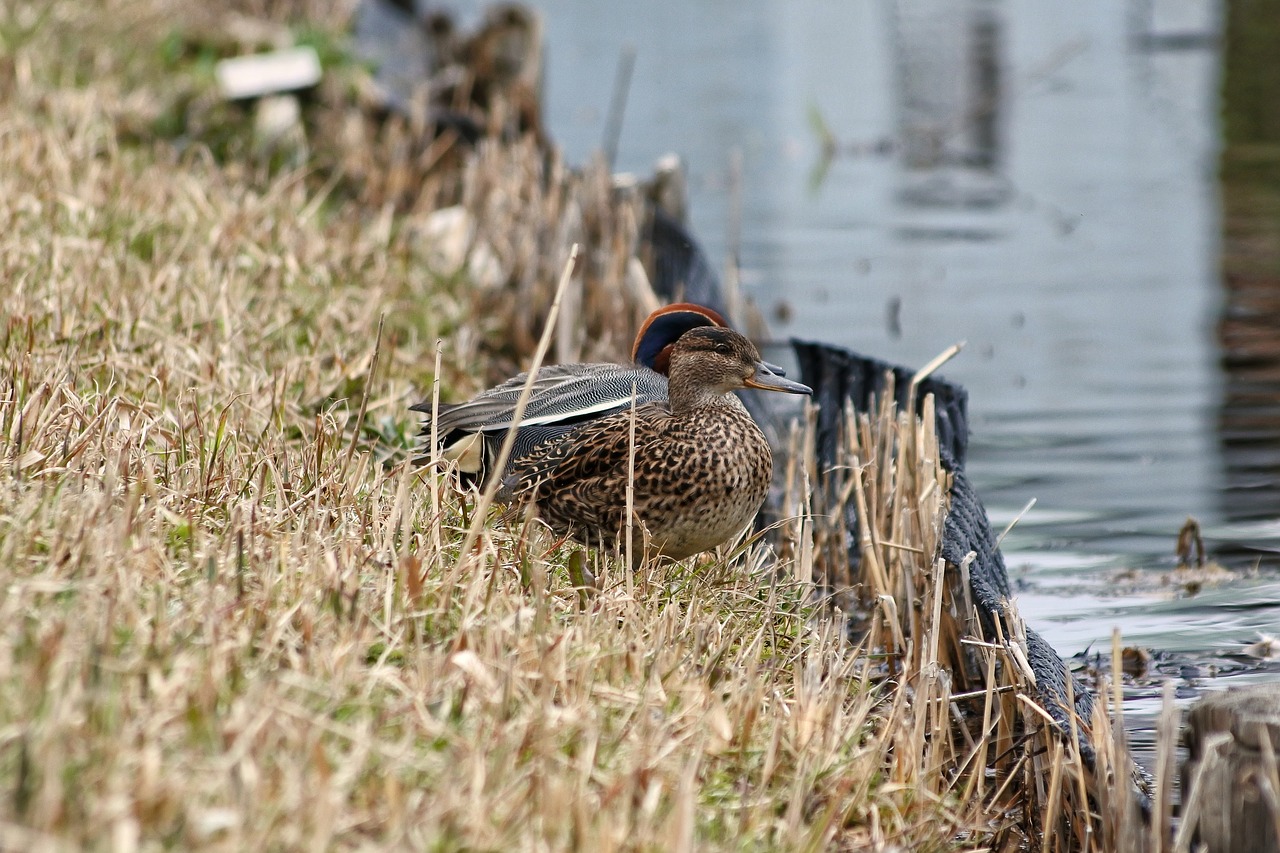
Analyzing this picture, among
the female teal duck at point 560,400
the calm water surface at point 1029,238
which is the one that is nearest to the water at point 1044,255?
the calm water surface at point 1029,238

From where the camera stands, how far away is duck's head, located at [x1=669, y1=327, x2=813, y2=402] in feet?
13.3

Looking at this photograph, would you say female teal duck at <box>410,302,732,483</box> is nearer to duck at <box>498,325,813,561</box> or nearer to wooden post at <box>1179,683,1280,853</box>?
duck at <box>498,325,813,561</box>

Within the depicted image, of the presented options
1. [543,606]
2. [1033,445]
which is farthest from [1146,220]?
[543,606]

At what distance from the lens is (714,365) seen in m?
4.06

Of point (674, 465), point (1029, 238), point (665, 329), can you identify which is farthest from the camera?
point (1029, 238)

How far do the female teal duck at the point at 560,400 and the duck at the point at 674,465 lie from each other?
0.06 m

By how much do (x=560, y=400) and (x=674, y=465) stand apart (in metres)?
0.51

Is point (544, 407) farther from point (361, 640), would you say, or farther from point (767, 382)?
point (361, 640)

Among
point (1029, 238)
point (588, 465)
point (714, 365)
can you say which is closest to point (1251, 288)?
point (1029, 238)

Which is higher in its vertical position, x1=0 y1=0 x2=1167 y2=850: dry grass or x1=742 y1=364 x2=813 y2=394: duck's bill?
x1=742 y1=364 x2=813 y2=394: duck's bill

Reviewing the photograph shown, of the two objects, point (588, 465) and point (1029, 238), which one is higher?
point (1029, 238)

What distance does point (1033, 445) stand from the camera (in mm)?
7539

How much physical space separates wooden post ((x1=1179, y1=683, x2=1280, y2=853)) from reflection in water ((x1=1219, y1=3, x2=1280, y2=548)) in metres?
3.53

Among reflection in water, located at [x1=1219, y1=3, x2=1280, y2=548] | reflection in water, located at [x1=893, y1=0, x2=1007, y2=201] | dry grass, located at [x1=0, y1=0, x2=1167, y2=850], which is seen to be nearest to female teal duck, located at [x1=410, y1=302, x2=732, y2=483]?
dry grass, located at [x1=0, y1=0, x2=1167, y2=850]
